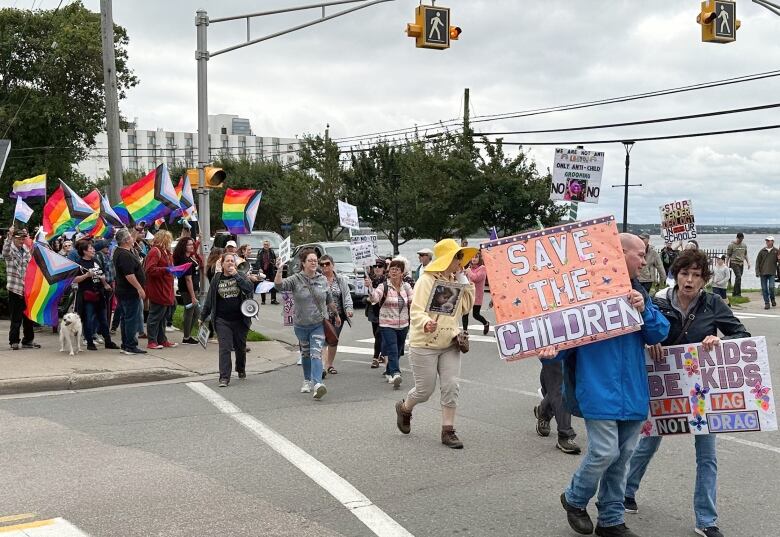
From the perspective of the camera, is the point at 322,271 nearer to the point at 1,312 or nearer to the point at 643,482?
the point at 643,482

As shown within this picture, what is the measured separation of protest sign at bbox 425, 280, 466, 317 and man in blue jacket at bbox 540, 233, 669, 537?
2408mm

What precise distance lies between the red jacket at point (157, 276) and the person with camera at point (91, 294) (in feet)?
2.04

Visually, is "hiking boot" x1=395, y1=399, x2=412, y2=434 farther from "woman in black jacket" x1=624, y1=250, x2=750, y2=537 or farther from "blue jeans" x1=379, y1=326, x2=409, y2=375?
"woman in black jacket" x1=624, y1=250, x2=750, y2=537

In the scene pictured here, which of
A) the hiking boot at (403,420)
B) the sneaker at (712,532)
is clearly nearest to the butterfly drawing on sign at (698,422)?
the sneaker at (712,532)

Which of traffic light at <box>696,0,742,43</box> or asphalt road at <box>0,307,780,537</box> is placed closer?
asphalt road at <box>0,307,780,537</box>

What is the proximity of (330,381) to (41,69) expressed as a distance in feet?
93.9

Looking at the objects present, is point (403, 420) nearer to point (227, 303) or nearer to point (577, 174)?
point (227, 303)

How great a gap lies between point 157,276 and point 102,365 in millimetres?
2054

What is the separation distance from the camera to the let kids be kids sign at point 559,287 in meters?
4.77

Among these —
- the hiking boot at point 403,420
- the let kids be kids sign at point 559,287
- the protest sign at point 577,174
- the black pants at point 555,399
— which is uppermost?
the protest sign at point 577,174

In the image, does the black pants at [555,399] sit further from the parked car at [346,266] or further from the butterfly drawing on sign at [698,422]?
the parked car at [346,266]

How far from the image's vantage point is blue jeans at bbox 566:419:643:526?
185 inches

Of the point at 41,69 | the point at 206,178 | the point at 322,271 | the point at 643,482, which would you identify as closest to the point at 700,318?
the point at 643,482

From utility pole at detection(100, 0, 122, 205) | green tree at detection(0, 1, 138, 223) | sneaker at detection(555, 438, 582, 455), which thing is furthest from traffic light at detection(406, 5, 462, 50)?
green tree at detection(0, 1, 138, 223)
